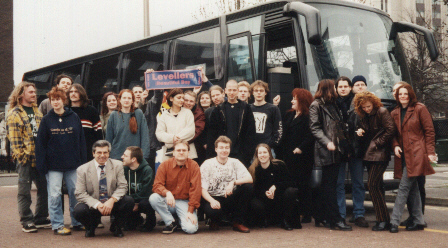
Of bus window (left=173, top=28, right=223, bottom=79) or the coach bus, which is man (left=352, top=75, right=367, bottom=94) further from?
bus window (left=173, top=28, right=223, bottom=79)

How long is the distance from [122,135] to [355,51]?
14.0ft

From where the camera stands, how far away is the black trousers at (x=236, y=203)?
22.5 feet

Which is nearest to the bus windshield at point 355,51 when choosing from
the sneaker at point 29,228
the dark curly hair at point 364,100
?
the dark curly hair at point 364,100

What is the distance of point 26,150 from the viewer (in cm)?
705

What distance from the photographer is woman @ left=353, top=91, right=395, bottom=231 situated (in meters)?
6.71

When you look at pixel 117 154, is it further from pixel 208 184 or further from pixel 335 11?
pixel 335 11

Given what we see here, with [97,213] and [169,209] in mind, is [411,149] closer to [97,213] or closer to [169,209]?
[169,209]

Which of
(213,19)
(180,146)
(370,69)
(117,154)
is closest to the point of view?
(180,146)

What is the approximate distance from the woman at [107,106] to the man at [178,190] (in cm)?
166

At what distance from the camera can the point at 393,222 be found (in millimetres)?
6531

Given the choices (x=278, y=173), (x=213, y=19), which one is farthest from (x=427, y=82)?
(x=278, y=173)

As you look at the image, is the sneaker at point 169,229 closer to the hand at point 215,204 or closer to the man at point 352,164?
the hand at point 215,204

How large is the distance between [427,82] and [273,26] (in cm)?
2054

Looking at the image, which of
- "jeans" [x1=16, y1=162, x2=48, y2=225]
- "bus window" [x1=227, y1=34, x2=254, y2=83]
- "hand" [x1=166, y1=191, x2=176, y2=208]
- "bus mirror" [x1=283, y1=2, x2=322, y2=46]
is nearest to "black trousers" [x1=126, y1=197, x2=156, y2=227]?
"hand" [x1=166, y1=191, x2=176, y2=208]
